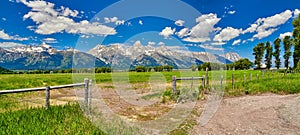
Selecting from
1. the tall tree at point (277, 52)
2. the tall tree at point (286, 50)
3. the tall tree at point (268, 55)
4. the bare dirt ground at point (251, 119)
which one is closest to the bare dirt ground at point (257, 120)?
the bare dirt ground at point (251, 119)

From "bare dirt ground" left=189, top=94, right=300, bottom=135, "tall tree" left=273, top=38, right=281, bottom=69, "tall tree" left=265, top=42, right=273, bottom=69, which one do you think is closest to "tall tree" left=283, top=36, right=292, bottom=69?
"tall tree" left=273, top=38, right=281, bottom=69

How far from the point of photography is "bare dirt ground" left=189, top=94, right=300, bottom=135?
7184 mm

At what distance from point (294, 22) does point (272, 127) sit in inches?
1922

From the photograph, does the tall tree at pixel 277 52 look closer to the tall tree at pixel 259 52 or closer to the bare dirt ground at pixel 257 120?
the tall tree at pixel 259 52

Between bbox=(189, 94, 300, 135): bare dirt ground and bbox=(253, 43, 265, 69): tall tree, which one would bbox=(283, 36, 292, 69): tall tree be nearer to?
bbox=(253, 43, 265, 69): tall tree

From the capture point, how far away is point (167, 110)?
10727 mm

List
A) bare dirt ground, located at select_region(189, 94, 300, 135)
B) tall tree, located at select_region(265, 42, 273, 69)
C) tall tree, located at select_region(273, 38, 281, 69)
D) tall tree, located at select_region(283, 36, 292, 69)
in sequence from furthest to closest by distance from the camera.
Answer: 1. tall tree, located at select_region(265, 42, 273, 69)
2. tall tree, located at select_region(273, 38, 281, 69)
3. tall tree, located at select_region(283, 36, 292, 69)
4. bare dirt ground, located at select_region(189, 94, 300, 135)

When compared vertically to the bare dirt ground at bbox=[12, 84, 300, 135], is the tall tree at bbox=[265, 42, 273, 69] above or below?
above

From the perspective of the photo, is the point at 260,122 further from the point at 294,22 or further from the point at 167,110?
the point at 294,22

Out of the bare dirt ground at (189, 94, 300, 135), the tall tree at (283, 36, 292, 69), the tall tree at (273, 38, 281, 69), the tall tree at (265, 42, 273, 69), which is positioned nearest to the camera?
the bare dirt ground at (189, 94, 300, 135)

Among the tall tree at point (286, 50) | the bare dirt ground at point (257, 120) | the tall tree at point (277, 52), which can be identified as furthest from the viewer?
the tall tree at point (277, 52)

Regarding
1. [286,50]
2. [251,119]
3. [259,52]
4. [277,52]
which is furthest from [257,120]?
[259,52]

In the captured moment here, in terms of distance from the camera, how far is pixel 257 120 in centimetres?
856

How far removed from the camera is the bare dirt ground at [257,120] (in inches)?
283
